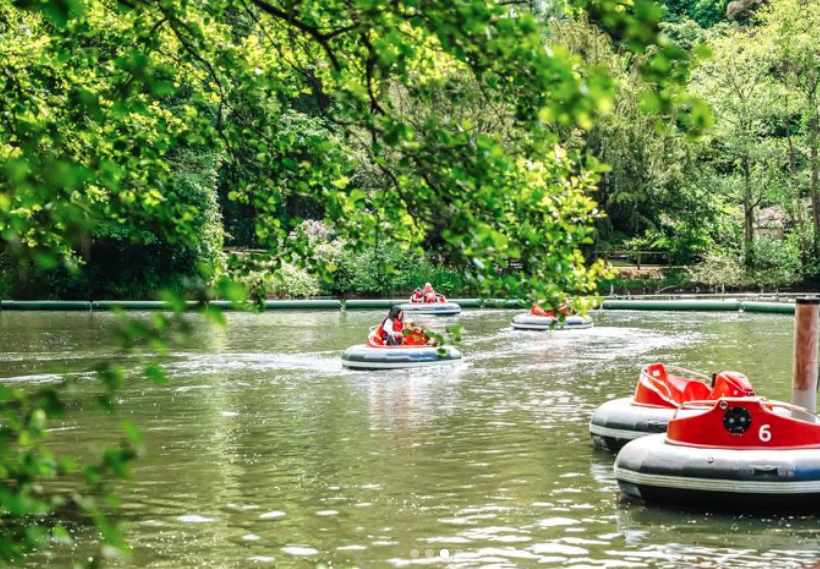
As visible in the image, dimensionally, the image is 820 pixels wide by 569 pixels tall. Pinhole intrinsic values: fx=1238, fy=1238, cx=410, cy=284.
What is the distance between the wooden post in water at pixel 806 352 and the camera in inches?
602

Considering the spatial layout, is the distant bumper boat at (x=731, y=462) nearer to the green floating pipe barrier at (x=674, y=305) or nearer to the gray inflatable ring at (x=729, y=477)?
the gray inflatable ring at (x=729, y=477)

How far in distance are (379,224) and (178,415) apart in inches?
479

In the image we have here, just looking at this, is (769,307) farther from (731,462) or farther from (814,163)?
(731,462)

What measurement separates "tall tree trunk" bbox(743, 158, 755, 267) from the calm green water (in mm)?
21031

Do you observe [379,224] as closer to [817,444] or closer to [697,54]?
[697,54]

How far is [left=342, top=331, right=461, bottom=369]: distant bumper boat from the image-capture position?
84.2 feet

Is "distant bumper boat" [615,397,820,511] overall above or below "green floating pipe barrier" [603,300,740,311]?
below

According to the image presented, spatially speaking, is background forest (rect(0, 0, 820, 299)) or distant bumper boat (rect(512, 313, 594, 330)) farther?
background forest (rect(0, 0, 820, 299))

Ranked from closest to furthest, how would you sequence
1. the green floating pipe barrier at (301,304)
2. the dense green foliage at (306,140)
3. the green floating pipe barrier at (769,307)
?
the dense green foliage at (306,140) < the green floating pipe barrier at (769,307) < the green floating pipe barrier at (301,304)

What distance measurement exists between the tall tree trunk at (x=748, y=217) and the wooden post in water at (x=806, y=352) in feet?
119

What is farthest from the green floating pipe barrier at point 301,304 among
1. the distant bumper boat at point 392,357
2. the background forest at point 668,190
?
the distant bumper boat at point 392,357

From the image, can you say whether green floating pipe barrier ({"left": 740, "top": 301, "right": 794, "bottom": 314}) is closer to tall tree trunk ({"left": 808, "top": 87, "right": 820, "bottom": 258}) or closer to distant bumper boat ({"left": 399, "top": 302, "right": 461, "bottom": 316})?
tall tree trunk ({"left": 808, "top": 87, "right": 820, "bottom": 258})

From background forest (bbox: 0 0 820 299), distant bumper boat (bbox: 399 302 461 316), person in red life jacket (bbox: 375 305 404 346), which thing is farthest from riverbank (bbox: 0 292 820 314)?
person in red life jacket (bbox: 375 305 404 346)

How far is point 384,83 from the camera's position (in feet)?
22.5
